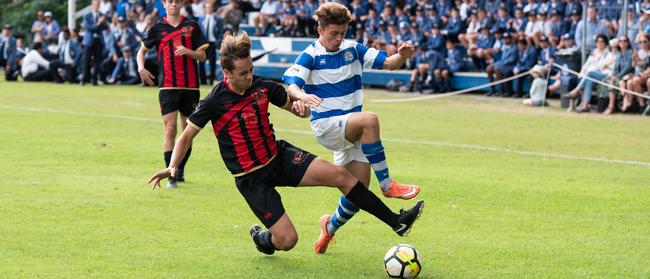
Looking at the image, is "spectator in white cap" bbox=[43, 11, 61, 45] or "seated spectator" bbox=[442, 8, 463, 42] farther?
"spectator in white cap" bbox=[43, 11, 61, 45]

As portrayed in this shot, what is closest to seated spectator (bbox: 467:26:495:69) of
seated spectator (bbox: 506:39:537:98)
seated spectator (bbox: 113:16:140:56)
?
seated spectator (bbox: 506:39:537:98)

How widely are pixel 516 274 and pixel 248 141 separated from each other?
2.09 metres

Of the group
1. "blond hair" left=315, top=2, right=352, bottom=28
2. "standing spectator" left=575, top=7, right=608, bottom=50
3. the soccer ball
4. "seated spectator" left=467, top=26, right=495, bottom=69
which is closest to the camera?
the soccer ball

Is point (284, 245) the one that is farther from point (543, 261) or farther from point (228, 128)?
point (543, 261)

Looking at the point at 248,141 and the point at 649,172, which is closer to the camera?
the point at 248,141

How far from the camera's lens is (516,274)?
7.32 metres

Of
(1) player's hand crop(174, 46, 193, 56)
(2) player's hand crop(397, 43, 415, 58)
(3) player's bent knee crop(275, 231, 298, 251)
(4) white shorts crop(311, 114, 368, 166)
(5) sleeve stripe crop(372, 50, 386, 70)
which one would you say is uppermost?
(2) player's hand crop(397, 43, 415, 58)

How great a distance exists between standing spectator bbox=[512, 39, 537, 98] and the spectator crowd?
24mm

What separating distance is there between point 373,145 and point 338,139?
0.90 feet

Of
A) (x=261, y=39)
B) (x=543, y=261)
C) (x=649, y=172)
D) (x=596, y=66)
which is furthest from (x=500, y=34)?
(x=543, y=261)

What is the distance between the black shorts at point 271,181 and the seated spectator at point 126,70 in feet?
80.0

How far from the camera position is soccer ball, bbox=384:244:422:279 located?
7.14 m

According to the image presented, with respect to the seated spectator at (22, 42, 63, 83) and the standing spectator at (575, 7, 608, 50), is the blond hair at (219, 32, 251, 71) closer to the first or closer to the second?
the standing spectator at (575, 7, 608, 50)

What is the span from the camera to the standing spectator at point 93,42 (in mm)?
31672
